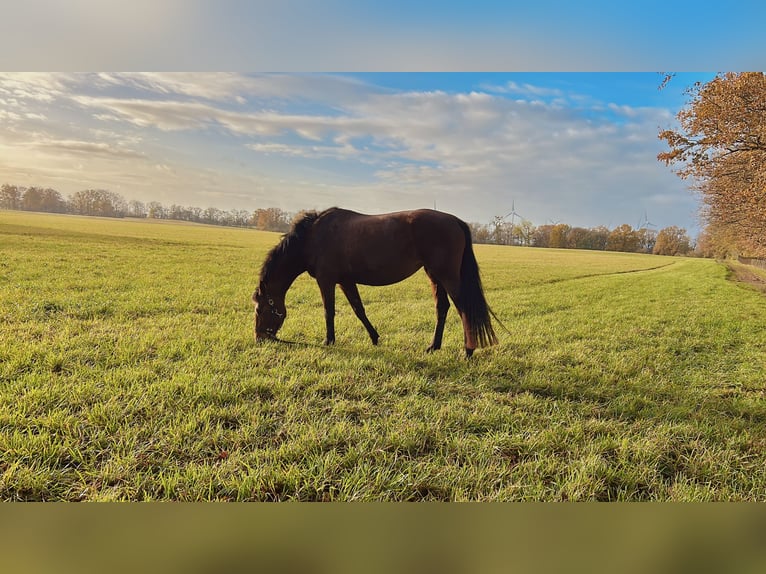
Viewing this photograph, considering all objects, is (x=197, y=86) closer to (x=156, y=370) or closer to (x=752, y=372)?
(x=156, y=370)

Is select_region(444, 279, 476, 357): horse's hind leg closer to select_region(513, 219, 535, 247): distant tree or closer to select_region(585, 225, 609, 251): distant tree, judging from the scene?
select_region(513, 219, 535, 247): distant tree

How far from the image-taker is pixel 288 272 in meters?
3.34

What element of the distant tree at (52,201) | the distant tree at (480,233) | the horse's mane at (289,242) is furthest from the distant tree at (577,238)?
the distant tree at (52,201)

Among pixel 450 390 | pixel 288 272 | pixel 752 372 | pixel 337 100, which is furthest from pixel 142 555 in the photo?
pixel 752 372

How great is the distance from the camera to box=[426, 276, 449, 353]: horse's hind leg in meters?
3.14

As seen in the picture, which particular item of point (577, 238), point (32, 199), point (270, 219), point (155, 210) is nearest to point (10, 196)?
point (32, 199)

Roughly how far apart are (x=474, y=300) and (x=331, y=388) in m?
1.68

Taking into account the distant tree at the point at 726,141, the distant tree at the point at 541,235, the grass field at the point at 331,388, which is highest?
the distant tree at the point at 726,141

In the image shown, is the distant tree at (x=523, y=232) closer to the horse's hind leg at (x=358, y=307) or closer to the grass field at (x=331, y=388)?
the grass field at (x=331, y=388)

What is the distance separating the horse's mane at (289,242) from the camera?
322 cm

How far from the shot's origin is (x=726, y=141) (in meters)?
3.12

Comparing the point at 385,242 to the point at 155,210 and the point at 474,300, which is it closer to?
the point at 474,300

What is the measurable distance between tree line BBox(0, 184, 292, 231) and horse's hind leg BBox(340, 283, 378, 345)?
892mm

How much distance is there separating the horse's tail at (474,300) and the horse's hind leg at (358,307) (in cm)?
92
